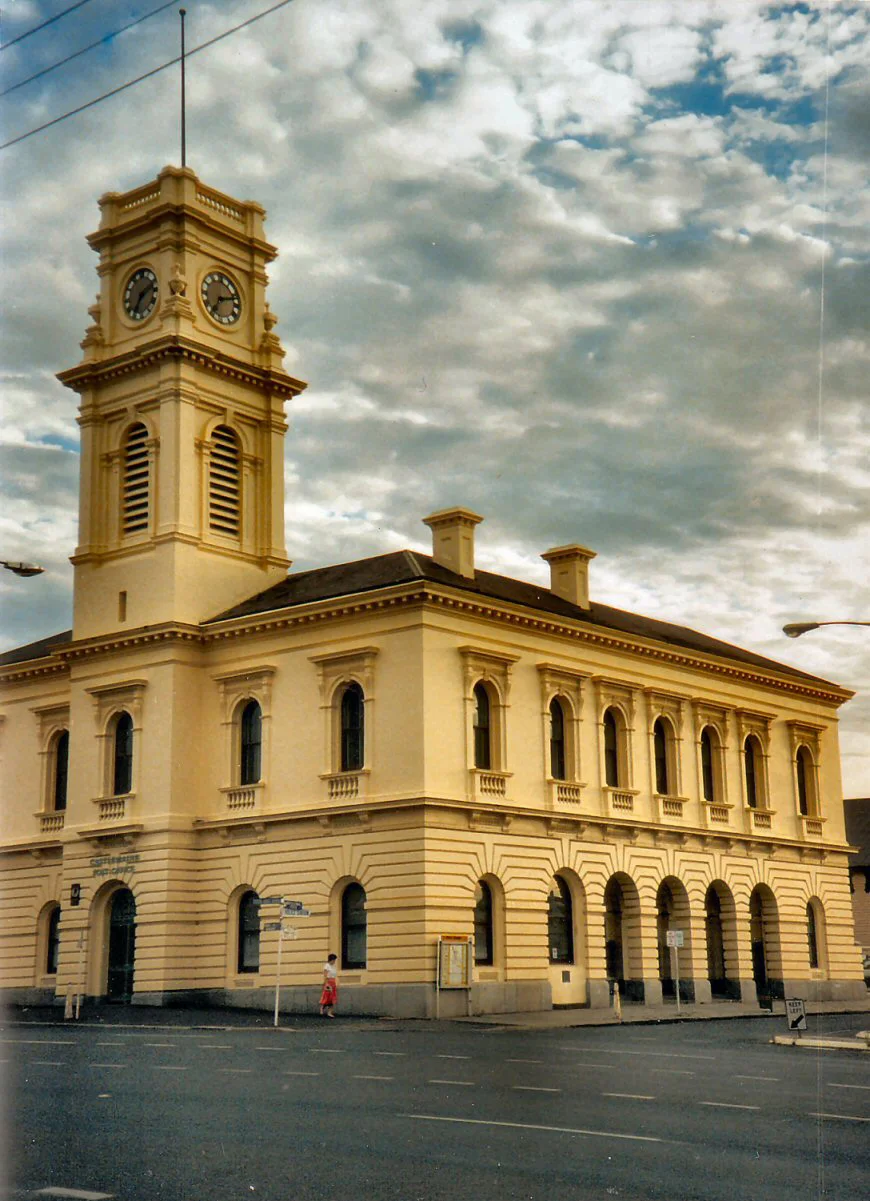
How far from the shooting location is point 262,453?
165 ft

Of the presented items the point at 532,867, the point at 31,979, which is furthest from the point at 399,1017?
the point at 31,979

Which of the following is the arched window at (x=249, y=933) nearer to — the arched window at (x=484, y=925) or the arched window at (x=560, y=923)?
the arched window at (x=484, y=925)

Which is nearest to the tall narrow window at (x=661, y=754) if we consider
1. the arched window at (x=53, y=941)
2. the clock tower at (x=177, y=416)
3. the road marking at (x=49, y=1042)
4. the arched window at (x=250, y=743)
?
the arched window at (x=250, y=743)

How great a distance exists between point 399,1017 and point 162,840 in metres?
9.69

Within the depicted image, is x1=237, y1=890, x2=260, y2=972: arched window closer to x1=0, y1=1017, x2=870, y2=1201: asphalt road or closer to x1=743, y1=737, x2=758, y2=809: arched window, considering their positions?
x1=0, y1=1017, x2=870, y2=1201: asphalt road

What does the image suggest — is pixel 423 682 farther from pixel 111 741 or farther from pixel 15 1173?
pixel 15 1173

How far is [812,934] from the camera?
56.1 m

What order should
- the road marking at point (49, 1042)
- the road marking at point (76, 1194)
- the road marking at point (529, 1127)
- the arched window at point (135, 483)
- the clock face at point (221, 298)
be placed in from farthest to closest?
the clock face at point (221, 298), the arched window at point (135, 483), the road marking at point (49, 1042), the road marking at point (529, 1127), the road marking at point (76, 1194)

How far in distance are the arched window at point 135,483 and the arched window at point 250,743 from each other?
24.4 feet

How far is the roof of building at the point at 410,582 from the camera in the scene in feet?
140

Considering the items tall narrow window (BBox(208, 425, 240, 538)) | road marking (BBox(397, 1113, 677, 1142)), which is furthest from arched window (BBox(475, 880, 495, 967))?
road marking (BBox(397, 1113, 677, 1142))

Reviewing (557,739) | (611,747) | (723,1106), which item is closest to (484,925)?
(557,739)

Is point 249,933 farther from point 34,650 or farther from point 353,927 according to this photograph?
point 34,650

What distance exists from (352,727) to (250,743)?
4.23 meters
